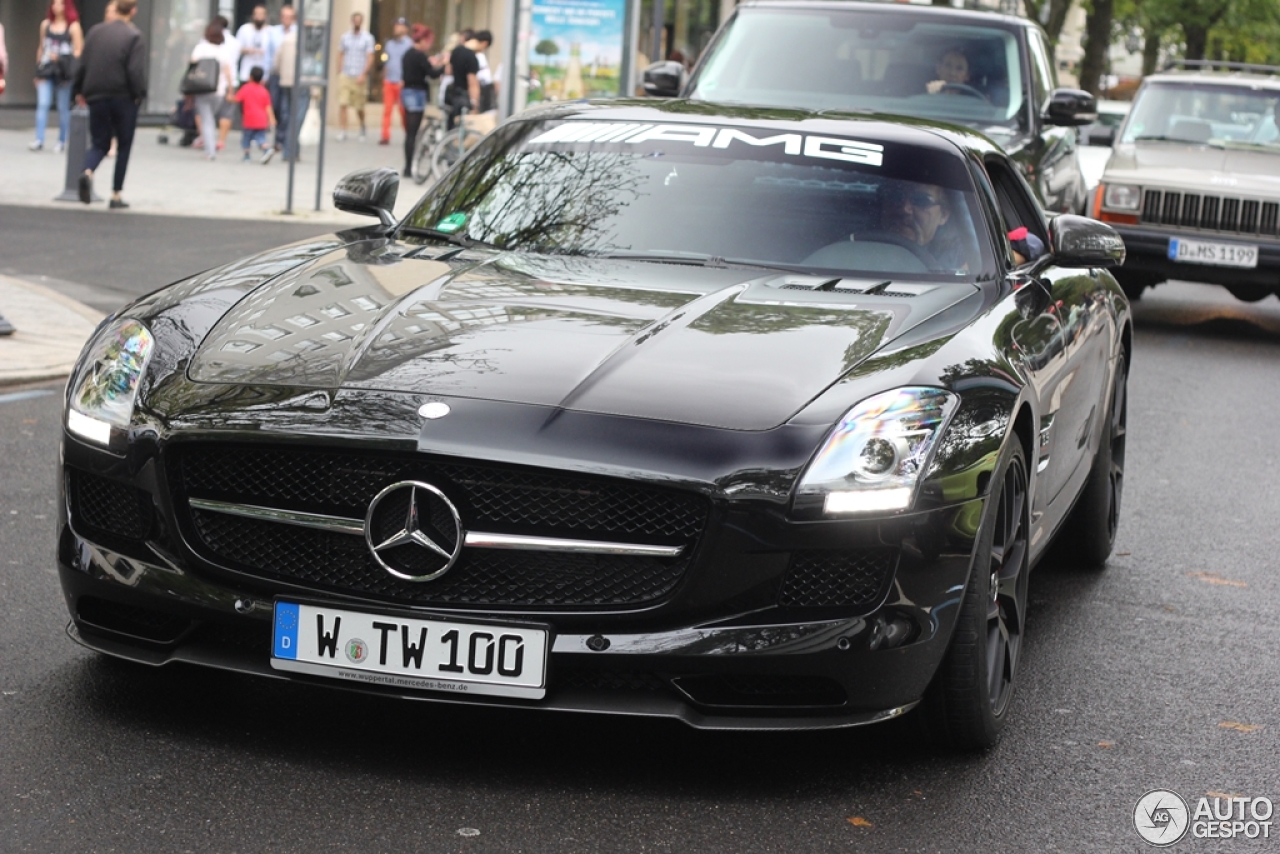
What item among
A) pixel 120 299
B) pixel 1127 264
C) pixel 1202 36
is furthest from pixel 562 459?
pixel 1202 36

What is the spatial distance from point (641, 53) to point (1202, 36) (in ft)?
69.0

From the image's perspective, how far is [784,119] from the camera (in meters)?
5.94

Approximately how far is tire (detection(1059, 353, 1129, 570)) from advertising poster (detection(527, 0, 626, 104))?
43.2 feet

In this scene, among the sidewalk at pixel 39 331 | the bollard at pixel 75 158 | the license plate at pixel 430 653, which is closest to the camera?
the license plate at pixel 430 653

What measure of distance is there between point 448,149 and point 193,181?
3.25 m

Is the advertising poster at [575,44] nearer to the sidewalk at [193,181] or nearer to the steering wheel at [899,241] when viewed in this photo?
the sidewalk at [193,181]

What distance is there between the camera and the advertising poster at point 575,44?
19.5 m

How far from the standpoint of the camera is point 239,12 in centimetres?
3447

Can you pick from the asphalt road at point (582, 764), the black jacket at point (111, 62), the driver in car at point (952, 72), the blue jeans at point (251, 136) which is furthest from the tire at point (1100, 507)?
the blue jeans at point (251, 136)

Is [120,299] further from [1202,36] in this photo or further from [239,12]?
[1202,36]

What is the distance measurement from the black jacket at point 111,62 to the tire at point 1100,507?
39.6 ft

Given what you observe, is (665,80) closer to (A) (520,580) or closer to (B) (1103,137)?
(B) (1103,137)

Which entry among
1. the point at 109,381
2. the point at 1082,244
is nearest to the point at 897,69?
the point at 1082,244
